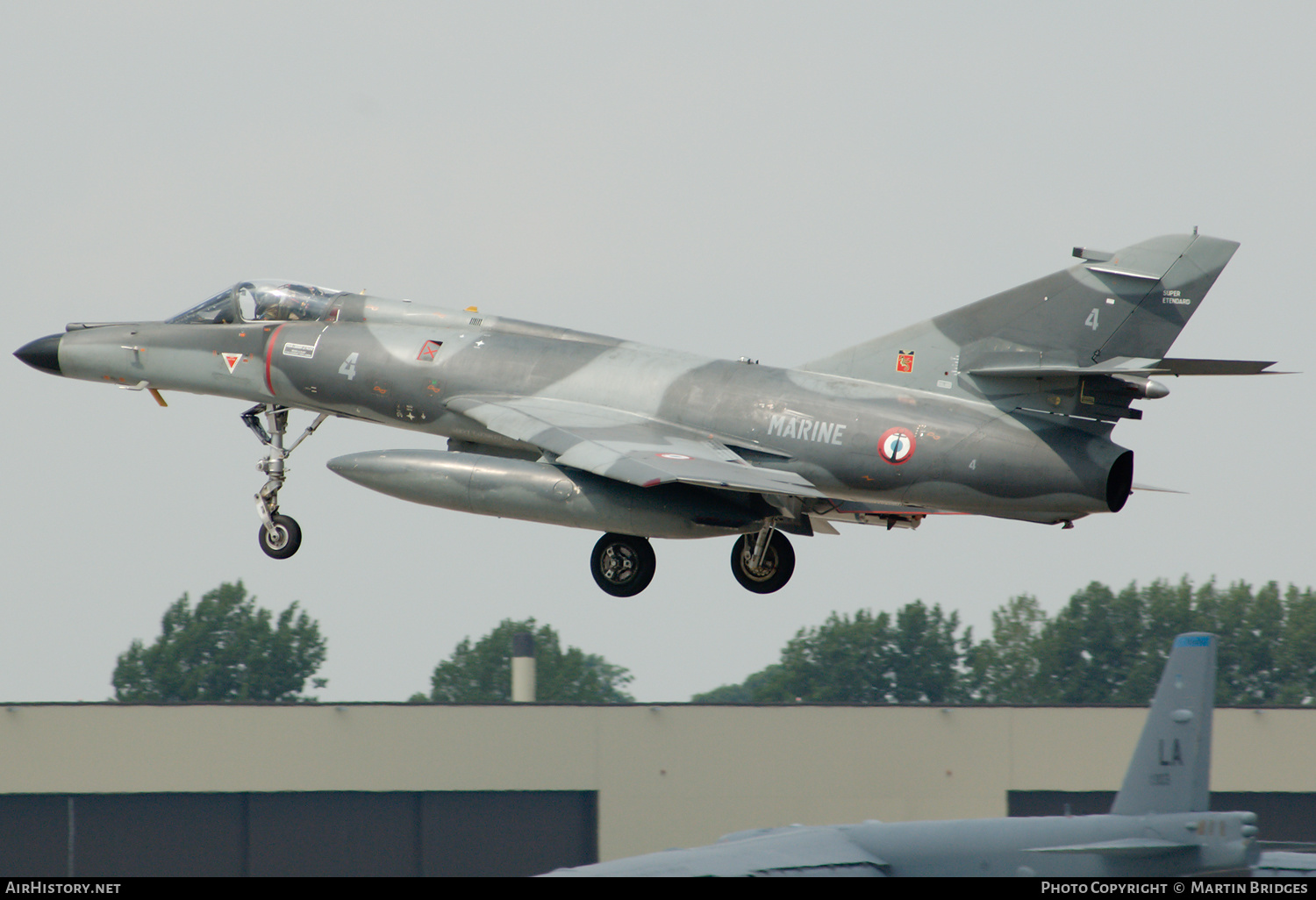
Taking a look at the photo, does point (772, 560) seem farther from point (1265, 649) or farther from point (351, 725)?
point (1265, 649)

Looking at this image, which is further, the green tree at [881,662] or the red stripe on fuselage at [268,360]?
the green tree at [881,662]

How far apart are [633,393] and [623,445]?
165 centimetres

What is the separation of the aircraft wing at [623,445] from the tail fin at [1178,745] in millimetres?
5417

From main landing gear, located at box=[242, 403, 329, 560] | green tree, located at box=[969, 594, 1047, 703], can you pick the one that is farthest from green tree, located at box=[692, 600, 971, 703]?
main landing gear, located at box=[242, 403, 329, 560]

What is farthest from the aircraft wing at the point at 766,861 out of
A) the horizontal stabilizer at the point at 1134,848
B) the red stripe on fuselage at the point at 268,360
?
the red stripe on fuselage at the point at 268,360

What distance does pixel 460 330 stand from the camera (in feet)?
67.4

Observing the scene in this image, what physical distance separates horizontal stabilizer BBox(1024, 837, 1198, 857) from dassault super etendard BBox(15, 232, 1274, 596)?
3826 millimetres

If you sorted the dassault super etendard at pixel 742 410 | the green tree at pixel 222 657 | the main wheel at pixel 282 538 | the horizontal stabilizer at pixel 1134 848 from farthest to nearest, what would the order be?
1. the green tree at pixel 222 657
2. the main wheel at pixel 282 538
3. the horizontal stabilizer at pixel 1134 848
4. the dassault super etendard at pixel 742 410

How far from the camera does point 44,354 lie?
22406mm

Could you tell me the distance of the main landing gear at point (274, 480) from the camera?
20.8m

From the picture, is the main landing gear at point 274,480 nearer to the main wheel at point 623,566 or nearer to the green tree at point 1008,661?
the main wheel at point 623,566

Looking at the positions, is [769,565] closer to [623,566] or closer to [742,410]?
[623,566]

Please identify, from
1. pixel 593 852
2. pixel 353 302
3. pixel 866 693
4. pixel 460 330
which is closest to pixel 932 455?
pixel 460 330

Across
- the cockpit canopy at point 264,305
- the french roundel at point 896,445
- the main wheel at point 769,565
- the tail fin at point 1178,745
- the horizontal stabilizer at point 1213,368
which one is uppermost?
the cockpit canopy at point 264,305
